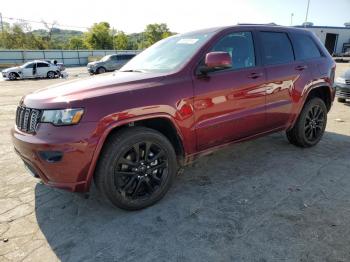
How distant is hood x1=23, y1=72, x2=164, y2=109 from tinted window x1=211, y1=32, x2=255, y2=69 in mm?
986

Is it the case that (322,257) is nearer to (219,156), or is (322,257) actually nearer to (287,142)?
(219,156)

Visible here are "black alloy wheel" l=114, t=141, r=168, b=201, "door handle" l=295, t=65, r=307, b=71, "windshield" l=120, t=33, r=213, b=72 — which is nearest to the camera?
"black alloy wheel" l=114, t=141, r=168, b=201

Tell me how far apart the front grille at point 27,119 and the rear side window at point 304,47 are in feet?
11.9

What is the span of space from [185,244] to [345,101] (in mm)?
8704

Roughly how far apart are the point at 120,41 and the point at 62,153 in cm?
8858

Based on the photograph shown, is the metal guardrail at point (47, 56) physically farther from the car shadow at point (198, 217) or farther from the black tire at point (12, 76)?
the car shadow at point (198, 217)

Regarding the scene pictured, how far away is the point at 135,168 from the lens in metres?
3.06

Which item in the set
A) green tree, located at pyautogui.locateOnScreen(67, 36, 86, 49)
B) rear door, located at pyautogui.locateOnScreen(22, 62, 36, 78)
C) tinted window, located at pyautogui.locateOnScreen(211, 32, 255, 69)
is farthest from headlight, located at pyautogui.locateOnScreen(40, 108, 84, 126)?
green tree, located at pyautogui.locateOnScreen(67, 36, 86, 49)

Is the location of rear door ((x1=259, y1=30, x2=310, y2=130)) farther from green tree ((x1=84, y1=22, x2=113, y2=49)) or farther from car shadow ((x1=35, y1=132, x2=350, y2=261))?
green tree ((x1=84, y1=22, x2=113, y2=49))

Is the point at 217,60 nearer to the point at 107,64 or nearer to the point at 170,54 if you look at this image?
the point at 170,54

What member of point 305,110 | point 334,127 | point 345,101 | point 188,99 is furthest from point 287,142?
point 345,101

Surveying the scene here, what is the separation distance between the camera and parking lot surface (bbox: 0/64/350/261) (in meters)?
2.52

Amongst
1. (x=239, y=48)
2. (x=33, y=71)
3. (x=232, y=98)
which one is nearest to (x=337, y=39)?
(x=33, y=71)

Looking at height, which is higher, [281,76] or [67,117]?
[281,76]
